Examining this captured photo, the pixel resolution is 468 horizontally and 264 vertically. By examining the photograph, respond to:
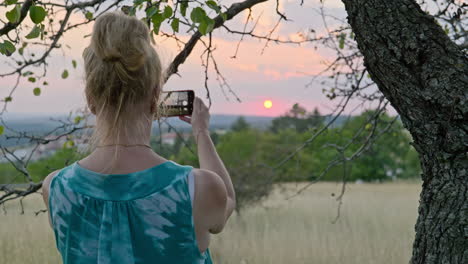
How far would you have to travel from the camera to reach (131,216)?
5.27 ft

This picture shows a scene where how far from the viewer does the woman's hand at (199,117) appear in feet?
5.79

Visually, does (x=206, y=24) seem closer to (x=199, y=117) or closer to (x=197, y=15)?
(x=197, y=15)

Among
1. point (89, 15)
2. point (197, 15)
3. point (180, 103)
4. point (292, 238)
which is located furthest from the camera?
point (292, 238)

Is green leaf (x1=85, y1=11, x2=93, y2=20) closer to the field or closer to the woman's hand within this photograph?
the woman's hand

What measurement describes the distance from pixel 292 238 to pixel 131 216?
8050mm

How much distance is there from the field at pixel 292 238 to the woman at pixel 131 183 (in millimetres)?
5712

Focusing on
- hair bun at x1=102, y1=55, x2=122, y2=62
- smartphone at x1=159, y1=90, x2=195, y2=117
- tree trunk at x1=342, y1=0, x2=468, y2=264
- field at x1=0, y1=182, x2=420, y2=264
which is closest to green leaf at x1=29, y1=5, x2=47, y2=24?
smartphone at x1=159, y1=90, x2=195, y2=117

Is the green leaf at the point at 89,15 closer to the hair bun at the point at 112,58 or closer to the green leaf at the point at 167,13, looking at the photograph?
the green leaf at the point at 167,13

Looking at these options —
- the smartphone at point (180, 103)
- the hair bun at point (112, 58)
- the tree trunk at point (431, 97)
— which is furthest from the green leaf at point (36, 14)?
the tree trunk at point (431, 97)

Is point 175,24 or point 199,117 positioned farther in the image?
point 175,24

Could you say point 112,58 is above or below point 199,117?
above

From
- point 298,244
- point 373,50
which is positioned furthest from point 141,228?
point 298,244

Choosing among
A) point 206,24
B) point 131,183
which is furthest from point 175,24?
point 131,183

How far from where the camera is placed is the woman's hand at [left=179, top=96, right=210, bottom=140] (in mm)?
1766
